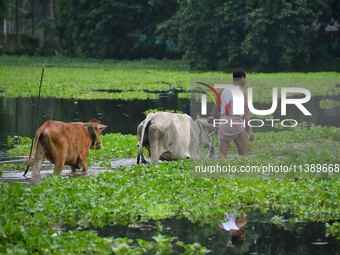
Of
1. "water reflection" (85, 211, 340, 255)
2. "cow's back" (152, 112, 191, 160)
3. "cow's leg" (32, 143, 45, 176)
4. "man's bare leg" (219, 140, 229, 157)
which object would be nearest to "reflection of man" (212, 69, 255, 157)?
"man's bare leg" (219, 140, 229, 157)

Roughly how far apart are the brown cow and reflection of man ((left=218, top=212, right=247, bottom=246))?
3.52 metres

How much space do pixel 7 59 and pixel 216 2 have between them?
15583mm

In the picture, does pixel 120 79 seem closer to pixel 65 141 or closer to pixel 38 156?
pixel 65 141

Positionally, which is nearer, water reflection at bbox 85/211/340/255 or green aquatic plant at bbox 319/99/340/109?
water reflection at bbox 85/211/340/255

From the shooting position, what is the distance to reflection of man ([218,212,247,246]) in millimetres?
11227

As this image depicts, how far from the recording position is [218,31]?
55.4 metres

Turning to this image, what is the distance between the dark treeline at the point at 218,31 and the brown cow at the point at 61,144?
3639cm

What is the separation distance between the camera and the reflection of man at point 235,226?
11227mm

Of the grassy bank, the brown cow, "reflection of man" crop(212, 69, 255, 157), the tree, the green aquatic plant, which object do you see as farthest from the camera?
the tree

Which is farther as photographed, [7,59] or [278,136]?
[7,59]

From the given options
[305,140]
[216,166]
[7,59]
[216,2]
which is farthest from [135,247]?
[7,59]

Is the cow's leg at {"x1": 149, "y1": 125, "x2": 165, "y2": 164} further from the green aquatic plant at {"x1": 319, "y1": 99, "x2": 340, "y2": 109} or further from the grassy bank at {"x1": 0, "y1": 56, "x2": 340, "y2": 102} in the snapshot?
the grassy bank at {"x1": 0, "y1": 56, "x2": 340, "y2": 102}

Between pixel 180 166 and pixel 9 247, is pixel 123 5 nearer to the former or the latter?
pixel 180 166

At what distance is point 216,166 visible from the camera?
15477 mm
